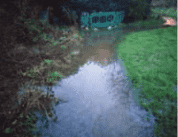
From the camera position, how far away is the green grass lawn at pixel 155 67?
2947 millimetres

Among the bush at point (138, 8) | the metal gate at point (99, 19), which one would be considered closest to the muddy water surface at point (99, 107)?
the metal gate at point (99, 19)

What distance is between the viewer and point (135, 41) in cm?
695

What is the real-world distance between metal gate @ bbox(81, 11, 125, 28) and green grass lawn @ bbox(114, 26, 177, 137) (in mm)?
3339

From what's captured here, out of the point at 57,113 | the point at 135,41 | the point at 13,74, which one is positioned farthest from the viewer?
the point at 135,41

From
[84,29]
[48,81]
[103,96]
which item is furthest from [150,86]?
[84,29]

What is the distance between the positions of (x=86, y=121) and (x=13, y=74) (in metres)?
3.13

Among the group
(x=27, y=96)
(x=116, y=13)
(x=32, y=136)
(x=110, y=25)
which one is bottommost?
(x=32, y=136)

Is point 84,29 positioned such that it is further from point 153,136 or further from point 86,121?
point 153,136

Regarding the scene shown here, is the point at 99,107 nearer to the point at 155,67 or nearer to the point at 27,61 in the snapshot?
the point at 155,67

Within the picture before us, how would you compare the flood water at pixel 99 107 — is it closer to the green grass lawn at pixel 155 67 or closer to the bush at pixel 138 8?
the green grass lawn at pixel 155 67

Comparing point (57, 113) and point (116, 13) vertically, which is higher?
point (116, 13)

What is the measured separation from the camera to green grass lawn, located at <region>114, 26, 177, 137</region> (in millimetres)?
2947

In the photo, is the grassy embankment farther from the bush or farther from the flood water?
the bush

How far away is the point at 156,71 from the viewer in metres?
4.19
